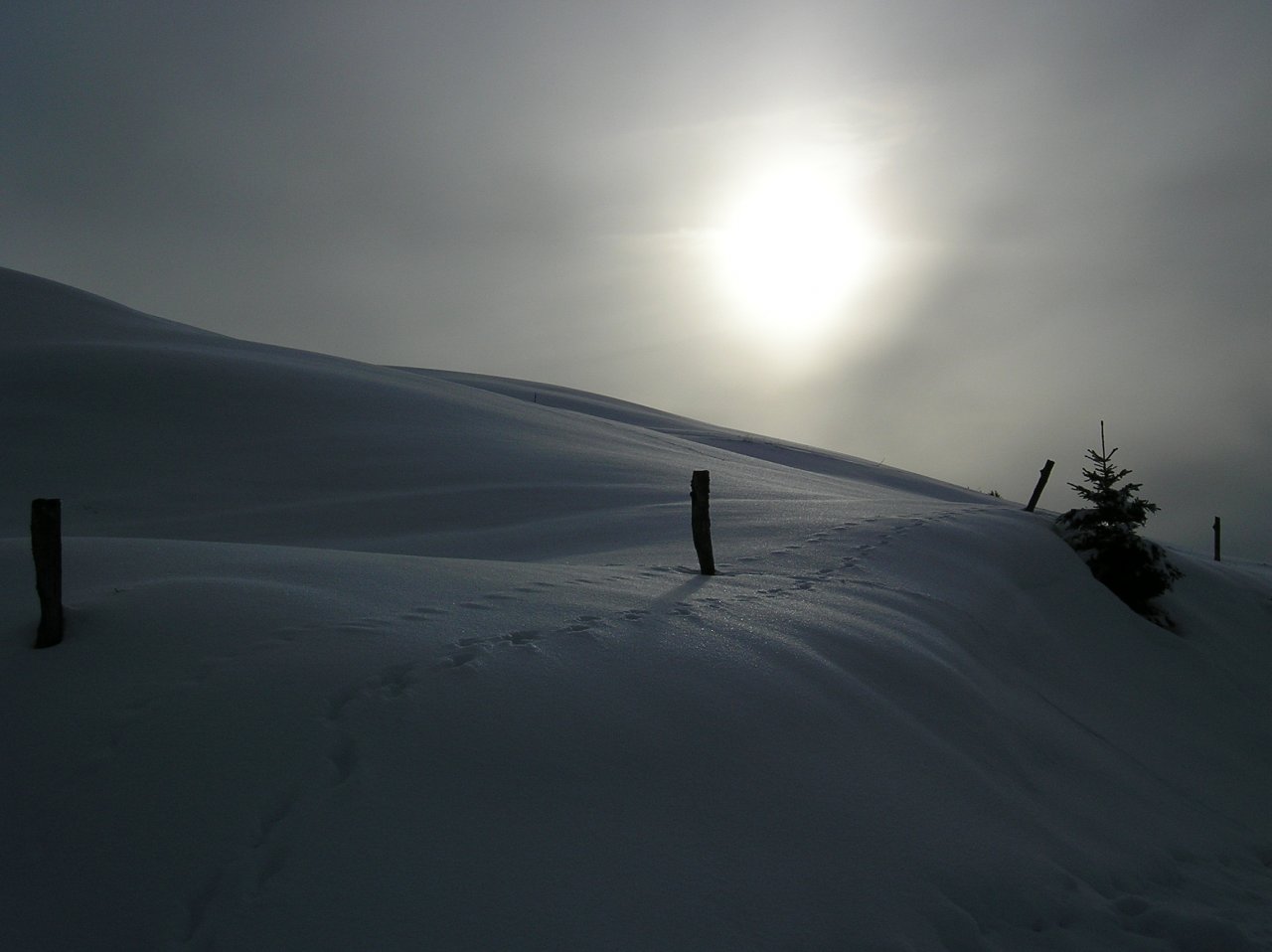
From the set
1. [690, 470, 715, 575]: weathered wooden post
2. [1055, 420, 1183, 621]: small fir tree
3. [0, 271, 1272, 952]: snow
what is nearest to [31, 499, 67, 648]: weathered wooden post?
[0, 271, 1272, 952]: snow

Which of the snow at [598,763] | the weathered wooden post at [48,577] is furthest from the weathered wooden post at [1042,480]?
the weathered wooden post at [48,577]

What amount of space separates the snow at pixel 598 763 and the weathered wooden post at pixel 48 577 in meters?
0.09

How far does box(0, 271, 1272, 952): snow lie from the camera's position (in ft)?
11.9

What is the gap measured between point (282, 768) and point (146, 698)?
1002mm

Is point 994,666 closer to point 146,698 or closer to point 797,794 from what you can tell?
point 797,794

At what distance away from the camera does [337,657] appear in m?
5.13

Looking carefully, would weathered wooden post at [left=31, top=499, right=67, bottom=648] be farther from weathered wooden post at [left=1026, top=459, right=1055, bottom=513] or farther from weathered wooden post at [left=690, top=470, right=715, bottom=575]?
weathered wooden post at [left=1026, top=459, right=1055, bottom=513]

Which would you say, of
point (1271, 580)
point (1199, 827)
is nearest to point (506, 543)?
point (1199, 827)

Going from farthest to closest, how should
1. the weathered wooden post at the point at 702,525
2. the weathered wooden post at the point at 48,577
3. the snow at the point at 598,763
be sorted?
the weathered wooden post at the point at 702,525 → the weathered wooden post at the point at 48,577 → the snow at the point at 598,763

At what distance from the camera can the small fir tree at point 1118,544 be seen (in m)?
14.7

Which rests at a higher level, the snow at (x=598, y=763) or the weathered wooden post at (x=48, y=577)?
the weathered wooden post at (x=48, y=577)

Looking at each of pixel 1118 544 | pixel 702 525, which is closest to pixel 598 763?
pixel 702 525

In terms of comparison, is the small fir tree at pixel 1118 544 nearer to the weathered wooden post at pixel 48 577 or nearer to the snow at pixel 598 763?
the snow at pixel 598 763

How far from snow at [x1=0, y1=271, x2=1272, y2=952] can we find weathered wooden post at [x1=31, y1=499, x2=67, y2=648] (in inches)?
3.7
